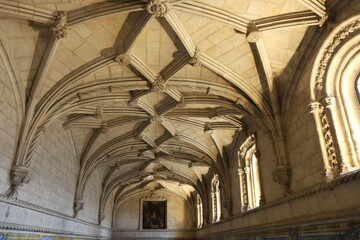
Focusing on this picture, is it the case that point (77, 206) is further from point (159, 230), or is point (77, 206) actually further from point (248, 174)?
point (159, 230)

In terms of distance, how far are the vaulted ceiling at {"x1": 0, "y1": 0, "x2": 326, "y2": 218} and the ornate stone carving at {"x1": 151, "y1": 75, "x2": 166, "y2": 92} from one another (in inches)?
1.0

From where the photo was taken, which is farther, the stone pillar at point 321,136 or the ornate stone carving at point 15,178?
the ornate stone carving at point 15,178

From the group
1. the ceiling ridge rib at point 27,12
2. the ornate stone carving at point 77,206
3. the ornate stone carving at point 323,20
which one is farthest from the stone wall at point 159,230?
the ornate stone carving at point 323,20

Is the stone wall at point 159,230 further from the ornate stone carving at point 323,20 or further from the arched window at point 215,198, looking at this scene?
the ornate stone carving at point 323,20

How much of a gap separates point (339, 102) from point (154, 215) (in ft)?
58.7

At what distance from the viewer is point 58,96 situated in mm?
7828

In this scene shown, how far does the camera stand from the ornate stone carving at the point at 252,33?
617 cm

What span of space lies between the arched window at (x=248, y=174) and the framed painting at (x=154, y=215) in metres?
12.3

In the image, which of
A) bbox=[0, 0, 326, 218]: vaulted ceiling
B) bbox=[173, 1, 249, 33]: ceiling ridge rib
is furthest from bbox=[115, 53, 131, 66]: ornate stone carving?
bbox=[173, 1, 249, 33]: ceiling ridge rib

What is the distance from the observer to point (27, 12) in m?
5.90

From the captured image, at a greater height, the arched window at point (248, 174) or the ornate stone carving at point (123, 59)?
the ornate stone carving at point (123, 59)

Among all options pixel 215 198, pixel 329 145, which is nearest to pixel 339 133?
pixel 329 145

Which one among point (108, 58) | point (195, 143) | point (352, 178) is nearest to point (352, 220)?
point (352, 178)

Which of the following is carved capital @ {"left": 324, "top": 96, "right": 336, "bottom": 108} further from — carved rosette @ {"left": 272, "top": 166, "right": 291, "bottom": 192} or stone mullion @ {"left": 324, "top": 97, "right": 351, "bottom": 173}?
carved rosette @ {"left": 272, "top": 166, "right": 291, "bottom": 192}
